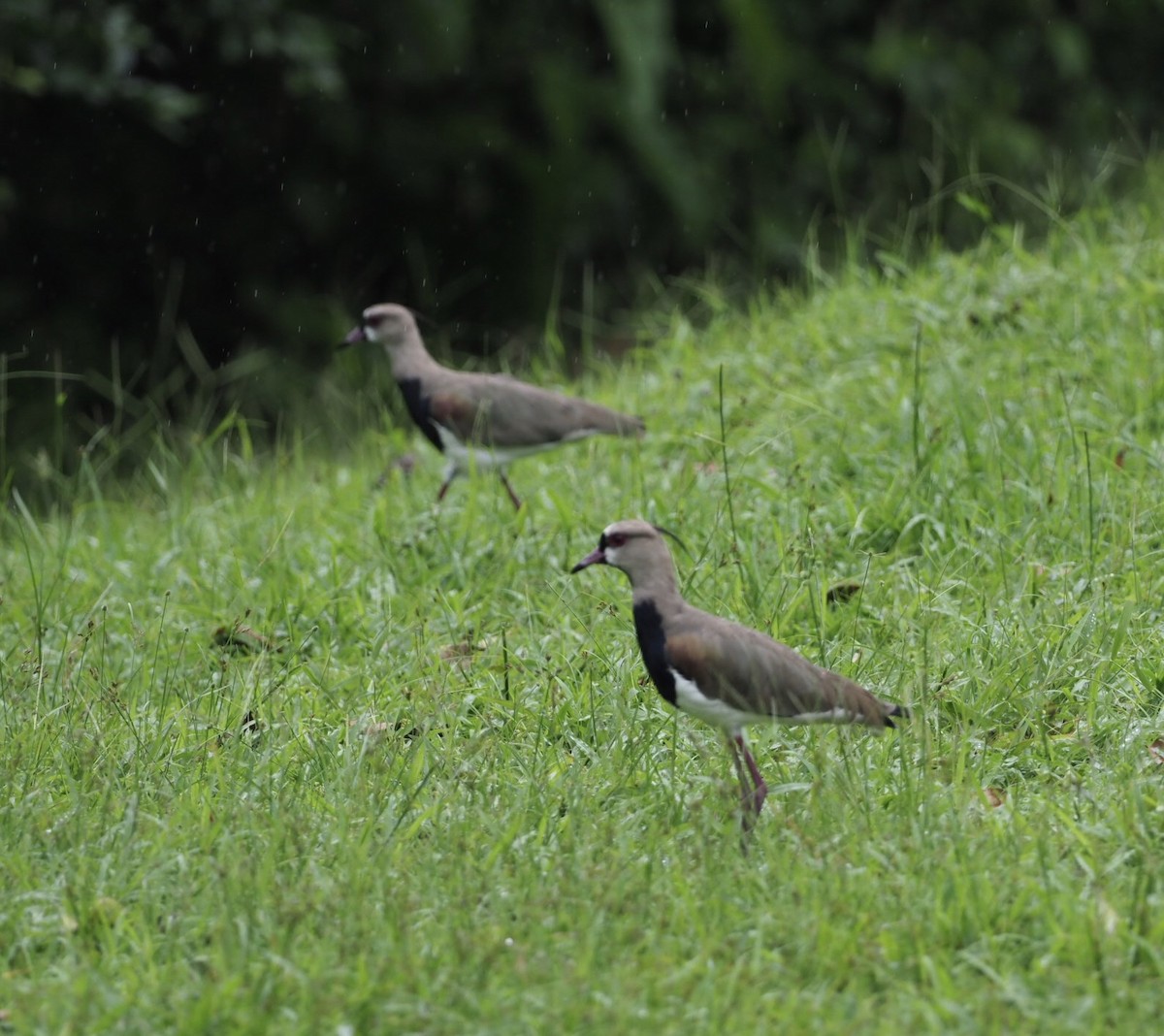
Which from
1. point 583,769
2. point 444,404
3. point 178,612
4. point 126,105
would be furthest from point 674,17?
point 583,769

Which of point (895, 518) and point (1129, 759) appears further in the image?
point (895, 518)

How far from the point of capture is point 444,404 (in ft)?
21.3

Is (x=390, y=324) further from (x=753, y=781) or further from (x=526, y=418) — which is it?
(x=753, y=781)

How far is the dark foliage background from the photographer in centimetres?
889

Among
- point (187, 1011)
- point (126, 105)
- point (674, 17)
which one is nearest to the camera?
point (187, 1011)

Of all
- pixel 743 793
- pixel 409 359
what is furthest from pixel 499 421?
pixel 743 793

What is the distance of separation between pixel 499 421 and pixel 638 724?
81.6 inches

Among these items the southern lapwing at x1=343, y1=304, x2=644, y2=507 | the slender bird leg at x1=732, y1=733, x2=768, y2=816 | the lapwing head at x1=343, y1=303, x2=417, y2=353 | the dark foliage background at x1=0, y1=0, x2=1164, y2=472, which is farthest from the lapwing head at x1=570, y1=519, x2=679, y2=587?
the dark foliage background at x1=0, y1=0, x2=1164, y2=472

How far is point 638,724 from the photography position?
14.8 ft

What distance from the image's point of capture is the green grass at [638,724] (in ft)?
10.7

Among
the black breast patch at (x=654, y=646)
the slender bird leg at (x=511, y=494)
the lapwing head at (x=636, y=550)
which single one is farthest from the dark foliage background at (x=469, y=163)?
the black breast patch at (x=654, y=646)

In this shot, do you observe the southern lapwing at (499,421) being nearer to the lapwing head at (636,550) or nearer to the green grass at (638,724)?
the green grass at (638,724)

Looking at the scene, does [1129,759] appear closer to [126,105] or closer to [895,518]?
[895,518]

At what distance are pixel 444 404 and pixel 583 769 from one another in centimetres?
254
